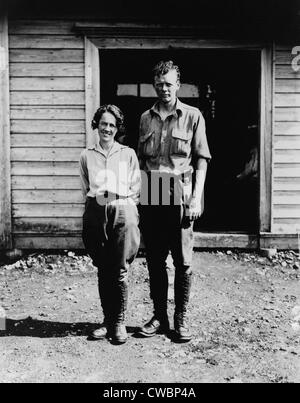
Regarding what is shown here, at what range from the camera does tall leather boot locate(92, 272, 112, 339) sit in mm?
3873

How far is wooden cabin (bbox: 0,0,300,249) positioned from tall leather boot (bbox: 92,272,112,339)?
2.73m

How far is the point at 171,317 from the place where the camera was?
15.1ft

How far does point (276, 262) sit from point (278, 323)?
2055mm

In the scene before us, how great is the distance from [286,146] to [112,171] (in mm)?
3678

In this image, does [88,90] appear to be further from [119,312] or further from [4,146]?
[119,312]

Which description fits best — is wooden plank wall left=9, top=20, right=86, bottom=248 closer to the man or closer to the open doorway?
the open doorway

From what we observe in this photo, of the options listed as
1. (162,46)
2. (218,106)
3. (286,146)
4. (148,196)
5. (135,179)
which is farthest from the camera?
(218,106)

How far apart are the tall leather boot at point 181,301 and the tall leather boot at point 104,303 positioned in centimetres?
57

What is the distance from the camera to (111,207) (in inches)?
147
